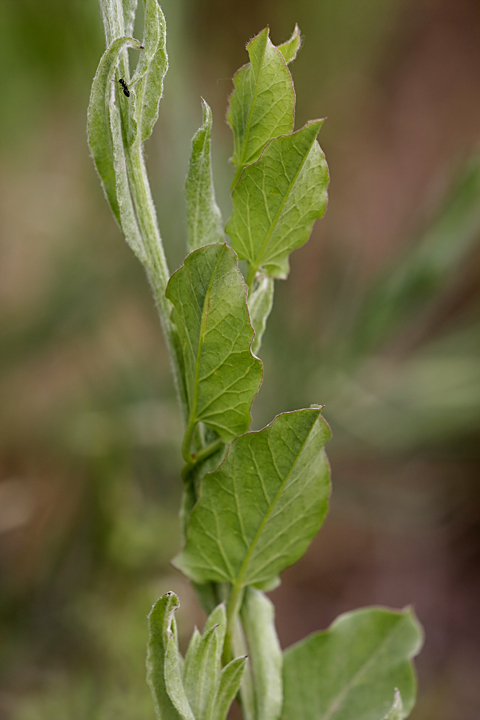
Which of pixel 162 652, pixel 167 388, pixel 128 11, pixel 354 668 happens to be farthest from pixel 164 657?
pixel 167 388

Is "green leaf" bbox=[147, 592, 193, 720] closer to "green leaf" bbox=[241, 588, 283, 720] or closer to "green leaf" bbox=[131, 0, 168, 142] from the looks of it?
"green leaf" bbox=[241, 588, 283, 720]

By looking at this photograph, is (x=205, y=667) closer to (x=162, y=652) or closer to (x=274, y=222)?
(x=162, y=652)

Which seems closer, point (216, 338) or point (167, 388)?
point (216, 338)

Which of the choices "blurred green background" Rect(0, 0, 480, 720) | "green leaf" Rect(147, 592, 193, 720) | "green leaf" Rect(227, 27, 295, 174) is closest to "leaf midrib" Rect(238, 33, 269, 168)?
"green leaf" Rect(227, 27, 295, 174)

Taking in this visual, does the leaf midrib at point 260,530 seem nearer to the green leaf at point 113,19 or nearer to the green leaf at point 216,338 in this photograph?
the green leaf at point 216,338

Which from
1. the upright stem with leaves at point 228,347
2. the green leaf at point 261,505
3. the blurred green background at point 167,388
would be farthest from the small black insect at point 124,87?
the blurred green background at point 167,388

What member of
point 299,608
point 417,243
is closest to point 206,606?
point 417,243

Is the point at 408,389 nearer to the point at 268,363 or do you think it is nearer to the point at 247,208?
the point at 268,363

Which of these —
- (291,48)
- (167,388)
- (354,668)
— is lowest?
(354,668)
